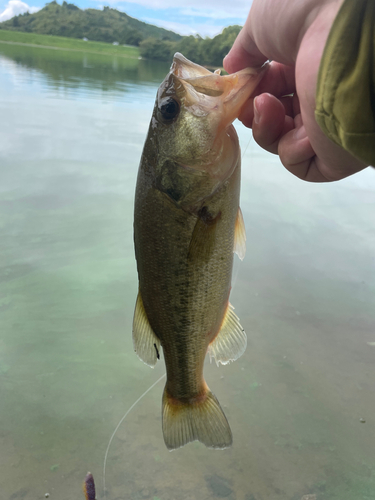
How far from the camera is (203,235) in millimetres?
1031

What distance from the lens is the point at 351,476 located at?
1.75 meters

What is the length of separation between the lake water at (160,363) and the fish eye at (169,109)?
1592mm

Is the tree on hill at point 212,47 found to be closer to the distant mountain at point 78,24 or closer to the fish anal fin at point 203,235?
the fish anal fin at point 203,235

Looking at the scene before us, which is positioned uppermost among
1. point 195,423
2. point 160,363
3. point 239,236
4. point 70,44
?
point 70,44

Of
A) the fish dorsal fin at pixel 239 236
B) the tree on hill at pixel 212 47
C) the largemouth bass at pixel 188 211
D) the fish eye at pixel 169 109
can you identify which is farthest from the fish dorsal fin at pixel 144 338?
the tree on hill at pixel 212 47

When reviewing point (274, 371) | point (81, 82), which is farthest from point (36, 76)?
point (274, 371)

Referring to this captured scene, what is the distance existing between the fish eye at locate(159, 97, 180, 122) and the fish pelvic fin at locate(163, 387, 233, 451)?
3.17 ft

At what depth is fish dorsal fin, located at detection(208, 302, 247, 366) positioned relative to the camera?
1244mm

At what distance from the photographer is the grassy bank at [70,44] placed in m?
25.8

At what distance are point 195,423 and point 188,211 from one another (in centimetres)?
78

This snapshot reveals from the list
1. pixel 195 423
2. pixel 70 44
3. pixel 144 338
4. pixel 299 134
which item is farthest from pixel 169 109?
pixel 70 44

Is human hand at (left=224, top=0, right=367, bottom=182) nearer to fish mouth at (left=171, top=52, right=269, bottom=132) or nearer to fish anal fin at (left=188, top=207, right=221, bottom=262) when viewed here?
fish mouth at (left=171, top=52, right=269, bottom=132)

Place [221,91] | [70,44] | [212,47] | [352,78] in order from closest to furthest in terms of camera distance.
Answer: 1. [352,78]
2. [221,91]
3. [212,47]
4. [70,44]

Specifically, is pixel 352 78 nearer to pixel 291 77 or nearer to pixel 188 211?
pixel 188 211
